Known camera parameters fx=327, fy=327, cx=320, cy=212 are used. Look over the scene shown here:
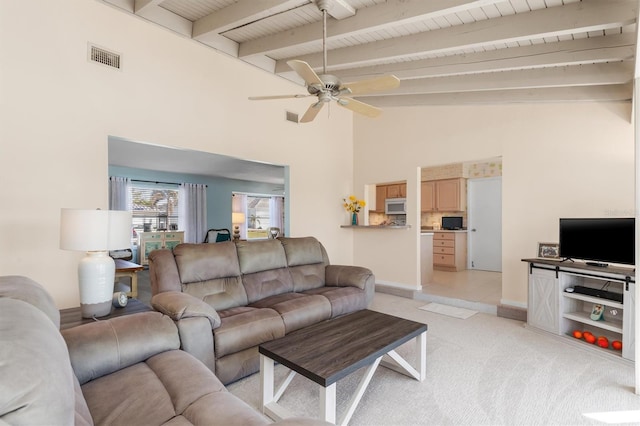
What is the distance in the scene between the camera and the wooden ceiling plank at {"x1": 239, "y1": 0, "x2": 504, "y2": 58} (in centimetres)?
260

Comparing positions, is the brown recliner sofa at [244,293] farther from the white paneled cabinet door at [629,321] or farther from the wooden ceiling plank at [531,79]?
the wooden ceiling plank at [531,79]

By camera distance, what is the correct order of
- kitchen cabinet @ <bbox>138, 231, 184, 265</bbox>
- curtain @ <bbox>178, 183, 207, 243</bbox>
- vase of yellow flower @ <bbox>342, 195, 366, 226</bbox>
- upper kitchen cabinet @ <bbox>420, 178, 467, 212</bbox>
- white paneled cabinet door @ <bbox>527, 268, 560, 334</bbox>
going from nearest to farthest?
white paneled cabinet door @ <bbox>527, 268, 560, 334</bbox>, vase of yellow flower @ <bbox>342, 195, 366, 226</bbox>, upper kitchen cabinet @ <bbox>420, 178, 467, 212</bbox>, kitchen cabinet @ <bbox>138, 231, 184, 265</bbox>, curtain @ <bbox>178, 183, 207, 243</bbox>

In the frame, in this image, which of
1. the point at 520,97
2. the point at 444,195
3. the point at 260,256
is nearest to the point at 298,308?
the point at 260,256

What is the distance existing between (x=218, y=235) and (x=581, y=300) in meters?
7.00

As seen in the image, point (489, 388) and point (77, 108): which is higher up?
point (77, 108)

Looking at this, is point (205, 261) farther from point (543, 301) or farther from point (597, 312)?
point (597, 312)

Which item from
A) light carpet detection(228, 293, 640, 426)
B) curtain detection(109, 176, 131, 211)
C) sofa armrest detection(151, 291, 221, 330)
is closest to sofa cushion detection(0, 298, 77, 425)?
sofa armrest detection(151, 291, 221, 330)

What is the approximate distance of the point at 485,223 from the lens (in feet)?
22.7

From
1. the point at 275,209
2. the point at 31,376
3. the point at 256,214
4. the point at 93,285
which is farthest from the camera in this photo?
the point at 256,214

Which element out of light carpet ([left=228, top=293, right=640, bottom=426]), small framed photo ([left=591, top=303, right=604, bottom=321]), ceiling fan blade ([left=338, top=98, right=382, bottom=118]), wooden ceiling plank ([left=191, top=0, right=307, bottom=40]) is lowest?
light carpet ([left=228, top=293, right=640, bottom=426])

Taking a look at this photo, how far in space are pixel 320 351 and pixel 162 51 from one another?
3362mm

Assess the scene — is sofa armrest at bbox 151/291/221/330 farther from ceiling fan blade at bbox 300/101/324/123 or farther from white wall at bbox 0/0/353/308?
ceiling fan blade at bbox 300/101/324/123

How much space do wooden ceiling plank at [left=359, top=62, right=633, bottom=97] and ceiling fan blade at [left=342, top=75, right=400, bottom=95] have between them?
186 centimetres

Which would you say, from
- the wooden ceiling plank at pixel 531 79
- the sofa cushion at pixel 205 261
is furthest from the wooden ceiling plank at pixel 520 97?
the sofa cushion at pixel 205 261
